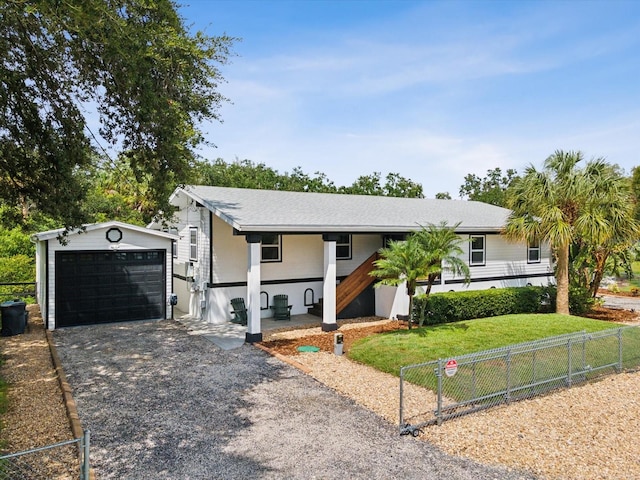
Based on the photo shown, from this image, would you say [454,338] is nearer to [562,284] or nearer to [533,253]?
[562,284]

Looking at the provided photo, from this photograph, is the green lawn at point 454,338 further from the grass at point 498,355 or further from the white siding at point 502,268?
the white siding at point 502,268

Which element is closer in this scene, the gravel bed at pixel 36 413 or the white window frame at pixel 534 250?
the gravel bed at pixel 36 413

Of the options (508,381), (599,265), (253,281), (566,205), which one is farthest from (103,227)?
(599,265)

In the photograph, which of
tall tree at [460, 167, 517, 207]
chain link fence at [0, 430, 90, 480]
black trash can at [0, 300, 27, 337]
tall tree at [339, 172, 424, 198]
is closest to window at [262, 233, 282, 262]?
black trash can at [0, 300, 27, 337]

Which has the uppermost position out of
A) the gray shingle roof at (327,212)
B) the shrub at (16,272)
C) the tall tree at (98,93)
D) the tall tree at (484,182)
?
the tall tree at (484,182)

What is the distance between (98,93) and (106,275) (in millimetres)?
7273

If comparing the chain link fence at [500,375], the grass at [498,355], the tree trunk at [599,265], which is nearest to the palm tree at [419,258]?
the grass at [498,355]

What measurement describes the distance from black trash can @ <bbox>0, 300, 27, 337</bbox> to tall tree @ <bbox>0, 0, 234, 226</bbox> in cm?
458

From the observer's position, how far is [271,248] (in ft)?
47.5

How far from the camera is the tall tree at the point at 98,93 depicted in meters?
6.55

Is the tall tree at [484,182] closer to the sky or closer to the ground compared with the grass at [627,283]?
closer to the sky

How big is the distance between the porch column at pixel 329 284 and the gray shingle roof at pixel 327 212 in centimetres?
50

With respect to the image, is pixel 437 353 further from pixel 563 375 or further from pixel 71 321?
pixel 71 321

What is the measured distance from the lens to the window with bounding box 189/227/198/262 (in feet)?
48.2
